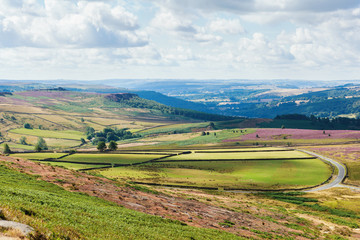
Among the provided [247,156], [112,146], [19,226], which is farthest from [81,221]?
[112,146]

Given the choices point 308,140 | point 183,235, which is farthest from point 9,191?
point 308,140

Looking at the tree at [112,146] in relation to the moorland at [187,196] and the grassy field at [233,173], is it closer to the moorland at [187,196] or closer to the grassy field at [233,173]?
the moorland at [187,196]

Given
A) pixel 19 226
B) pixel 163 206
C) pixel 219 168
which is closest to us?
pixel 19 226

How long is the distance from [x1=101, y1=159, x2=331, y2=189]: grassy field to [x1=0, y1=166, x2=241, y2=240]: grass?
5006cm

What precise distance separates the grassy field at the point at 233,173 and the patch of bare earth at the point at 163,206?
31.9 m

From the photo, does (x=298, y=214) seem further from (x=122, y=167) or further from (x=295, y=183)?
(x=122, y=167)

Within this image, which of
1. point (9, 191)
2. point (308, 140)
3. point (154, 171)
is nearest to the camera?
point (9, 191)

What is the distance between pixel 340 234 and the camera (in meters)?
43.6

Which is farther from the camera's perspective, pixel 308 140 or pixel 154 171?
pixel 308 140

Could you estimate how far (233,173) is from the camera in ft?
324

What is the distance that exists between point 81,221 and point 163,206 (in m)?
20.9

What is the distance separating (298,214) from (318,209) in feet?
31.2

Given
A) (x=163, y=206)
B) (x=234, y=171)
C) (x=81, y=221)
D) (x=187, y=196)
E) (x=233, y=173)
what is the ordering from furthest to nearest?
(x=234, y=171) → (x=233, y=173) → (x=187, y=196) → (x=163, y=206) → (x=81, y=221)

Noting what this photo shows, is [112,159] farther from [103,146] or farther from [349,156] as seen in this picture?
[349,156]
